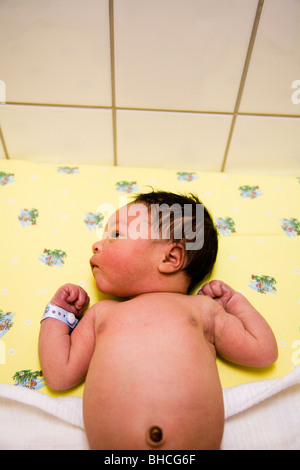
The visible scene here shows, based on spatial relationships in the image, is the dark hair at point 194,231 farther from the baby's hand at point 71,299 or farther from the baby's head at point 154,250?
the baby's hand at point 71,299

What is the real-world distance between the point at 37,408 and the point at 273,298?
540 mm

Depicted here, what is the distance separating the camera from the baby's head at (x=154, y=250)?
0.78m

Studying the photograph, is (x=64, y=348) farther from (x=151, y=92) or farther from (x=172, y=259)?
(x=151, y=92)

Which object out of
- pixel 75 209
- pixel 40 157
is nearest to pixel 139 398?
pixel 75 209

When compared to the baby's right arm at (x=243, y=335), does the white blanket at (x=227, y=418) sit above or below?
below

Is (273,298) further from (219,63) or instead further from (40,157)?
(40,157)

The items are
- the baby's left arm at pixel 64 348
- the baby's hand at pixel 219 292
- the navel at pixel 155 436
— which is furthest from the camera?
the baby's hand at pixel 219 292

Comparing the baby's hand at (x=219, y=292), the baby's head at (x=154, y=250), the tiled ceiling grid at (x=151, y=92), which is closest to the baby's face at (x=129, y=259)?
the baby's head at (x=154, y=250)

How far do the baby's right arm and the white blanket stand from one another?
50mm

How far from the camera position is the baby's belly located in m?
0.61

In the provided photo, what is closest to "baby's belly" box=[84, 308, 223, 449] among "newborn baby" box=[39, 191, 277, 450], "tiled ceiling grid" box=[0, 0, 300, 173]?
"newborn baby" box=[39, 191, 277, 450]

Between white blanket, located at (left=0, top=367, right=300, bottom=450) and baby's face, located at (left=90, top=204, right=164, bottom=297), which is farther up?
baby's face, located at (left=90, top=204, right=164, bottom=297)

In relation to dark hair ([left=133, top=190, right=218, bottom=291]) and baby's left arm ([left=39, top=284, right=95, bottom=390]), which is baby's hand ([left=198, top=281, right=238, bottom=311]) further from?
baby's left arm ([left=39, top=284, right=95, bottom=390])

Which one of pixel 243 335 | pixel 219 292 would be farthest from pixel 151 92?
pixel 243 335
